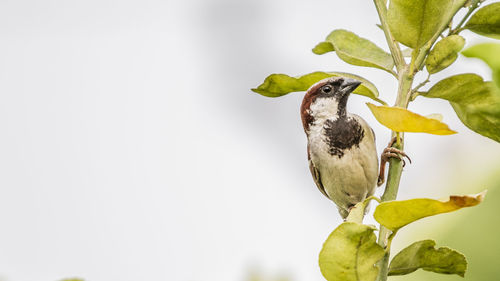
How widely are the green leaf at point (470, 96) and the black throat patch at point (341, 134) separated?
73 centimetres

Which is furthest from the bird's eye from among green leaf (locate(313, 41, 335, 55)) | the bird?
green leaf (locate(313, 41, 335, 55))

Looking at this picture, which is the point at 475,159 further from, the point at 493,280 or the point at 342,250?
the point at 342,250

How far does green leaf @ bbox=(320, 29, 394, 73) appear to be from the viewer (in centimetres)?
81

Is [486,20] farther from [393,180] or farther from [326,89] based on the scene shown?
[326,89]

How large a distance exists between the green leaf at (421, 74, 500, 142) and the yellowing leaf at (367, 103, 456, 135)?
9 cm

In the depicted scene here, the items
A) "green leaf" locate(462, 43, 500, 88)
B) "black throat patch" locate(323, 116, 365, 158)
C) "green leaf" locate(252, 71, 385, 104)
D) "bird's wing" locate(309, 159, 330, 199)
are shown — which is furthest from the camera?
"bird's wing" locate(309, 159, 330, 199)

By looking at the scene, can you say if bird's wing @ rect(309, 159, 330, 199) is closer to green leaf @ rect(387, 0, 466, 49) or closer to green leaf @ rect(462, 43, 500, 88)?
green leaf @ rect(387, 0, 466, 49)

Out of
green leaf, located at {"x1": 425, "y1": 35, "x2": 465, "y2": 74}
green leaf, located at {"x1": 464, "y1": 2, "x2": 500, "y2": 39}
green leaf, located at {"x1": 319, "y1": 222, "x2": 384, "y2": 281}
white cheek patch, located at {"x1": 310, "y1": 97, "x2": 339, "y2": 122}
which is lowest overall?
green leaf, located at {"x1": 319, "y1": 222, "x2": 384, "y2": 281}

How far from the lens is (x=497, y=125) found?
680 mm

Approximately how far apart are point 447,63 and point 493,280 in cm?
283

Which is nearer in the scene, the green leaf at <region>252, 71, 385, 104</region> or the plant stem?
the plant stem

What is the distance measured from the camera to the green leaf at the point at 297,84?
80 centimetres

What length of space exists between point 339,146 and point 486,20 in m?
0.77

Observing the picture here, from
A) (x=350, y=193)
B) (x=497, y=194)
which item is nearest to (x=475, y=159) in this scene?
(x=497, y=194)
